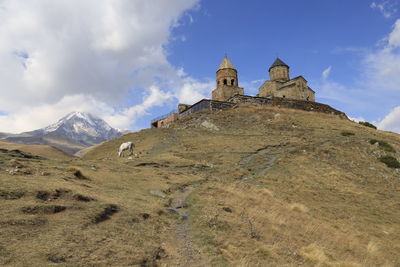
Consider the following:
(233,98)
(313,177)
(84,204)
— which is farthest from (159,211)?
(233,98)

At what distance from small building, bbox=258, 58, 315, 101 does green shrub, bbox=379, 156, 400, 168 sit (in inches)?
1409

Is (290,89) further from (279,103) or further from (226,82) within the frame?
(226,82)

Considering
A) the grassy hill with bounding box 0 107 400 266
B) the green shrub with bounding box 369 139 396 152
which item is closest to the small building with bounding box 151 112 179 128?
the grassy hill with bounding box 0 107 400 266

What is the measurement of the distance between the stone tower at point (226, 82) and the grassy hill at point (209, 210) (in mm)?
29902

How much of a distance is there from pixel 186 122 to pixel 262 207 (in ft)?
117

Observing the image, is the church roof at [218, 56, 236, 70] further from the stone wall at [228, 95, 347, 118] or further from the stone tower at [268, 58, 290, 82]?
the stone tower at [268, 58, 290, 82]

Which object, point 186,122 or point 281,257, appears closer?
point 281,257

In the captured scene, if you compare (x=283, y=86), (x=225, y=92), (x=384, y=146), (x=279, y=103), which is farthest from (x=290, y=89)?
(x=384, y=146)

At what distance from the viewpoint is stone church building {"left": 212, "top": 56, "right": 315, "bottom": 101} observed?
6286 cm

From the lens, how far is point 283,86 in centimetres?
6894

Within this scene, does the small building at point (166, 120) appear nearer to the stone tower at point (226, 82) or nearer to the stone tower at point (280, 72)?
the stone tower at point (226, 82)

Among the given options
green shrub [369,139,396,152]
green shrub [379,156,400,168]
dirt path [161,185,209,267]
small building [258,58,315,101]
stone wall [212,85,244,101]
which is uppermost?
small building [258,58,315,101]

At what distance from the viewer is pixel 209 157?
102 ft

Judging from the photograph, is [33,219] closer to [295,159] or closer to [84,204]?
[84,204]
